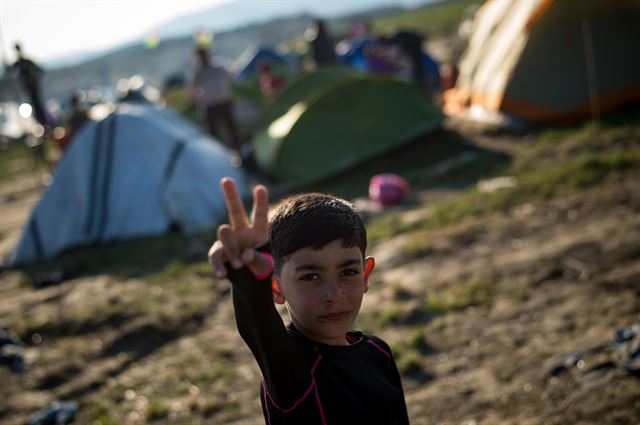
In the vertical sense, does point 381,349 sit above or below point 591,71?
below

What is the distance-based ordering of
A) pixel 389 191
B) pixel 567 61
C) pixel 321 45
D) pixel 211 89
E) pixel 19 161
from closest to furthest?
pixel 389 191 → pixel 567 61 → pixel 211 89 → pixel 321 45 → pixel 19 161

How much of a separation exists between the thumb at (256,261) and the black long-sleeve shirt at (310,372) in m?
0.02

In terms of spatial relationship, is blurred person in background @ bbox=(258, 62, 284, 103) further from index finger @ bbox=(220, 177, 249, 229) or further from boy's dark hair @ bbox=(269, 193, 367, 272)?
index finger @ bbox=(220, 177, 249, 229)

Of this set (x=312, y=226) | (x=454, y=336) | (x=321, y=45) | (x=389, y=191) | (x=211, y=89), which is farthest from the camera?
(x=321, y=45)

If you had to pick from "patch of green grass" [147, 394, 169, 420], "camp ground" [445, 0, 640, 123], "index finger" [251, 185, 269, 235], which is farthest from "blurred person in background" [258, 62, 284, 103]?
"index finger" [251, 185, 269, 235]

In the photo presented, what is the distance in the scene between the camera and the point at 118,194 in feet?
31.0

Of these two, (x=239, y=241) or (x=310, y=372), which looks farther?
(x=310, y=372)

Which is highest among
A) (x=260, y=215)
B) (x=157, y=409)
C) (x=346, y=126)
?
(x=260, y=215)

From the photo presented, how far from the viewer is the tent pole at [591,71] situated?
921 centimetres

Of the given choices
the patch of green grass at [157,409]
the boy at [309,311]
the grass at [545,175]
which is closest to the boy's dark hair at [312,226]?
the boy at [309,311]

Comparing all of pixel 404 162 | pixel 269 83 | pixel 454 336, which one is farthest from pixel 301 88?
pixel 454 336

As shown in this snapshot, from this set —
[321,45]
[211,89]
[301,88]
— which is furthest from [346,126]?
[321,45]

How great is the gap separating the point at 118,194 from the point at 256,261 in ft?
27.5

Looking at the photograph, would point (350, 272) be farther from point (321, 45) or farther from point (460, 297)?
point (321, 45)
